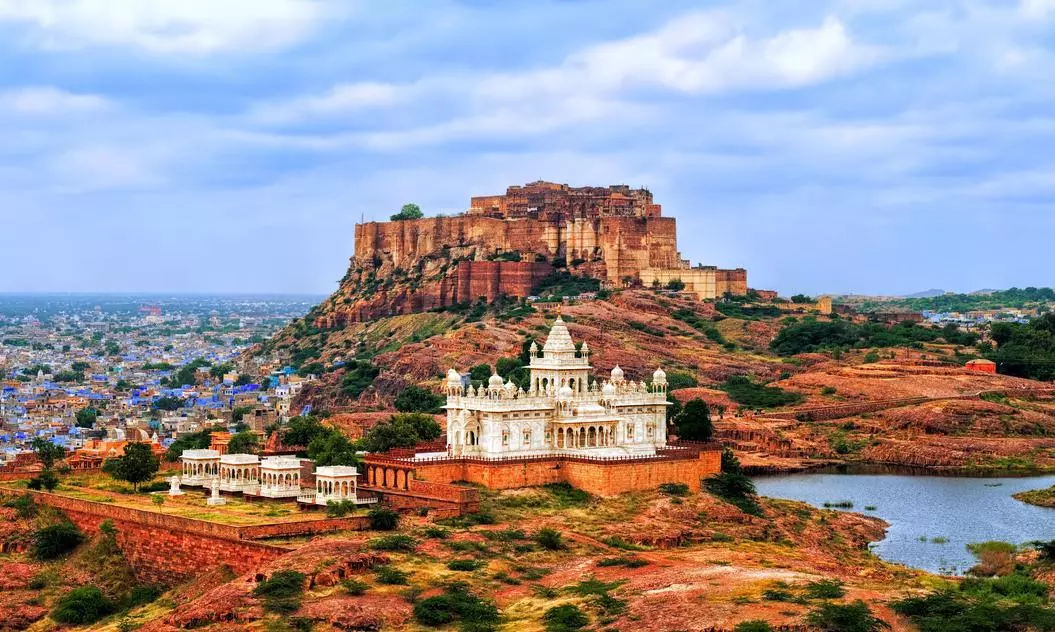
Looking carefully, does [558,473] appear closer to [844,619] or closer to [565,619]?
[565,619]

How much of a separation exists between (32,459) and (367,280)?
69.4 metres

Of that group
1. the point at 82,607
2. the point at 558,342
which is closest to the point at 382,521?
the point at 82,607

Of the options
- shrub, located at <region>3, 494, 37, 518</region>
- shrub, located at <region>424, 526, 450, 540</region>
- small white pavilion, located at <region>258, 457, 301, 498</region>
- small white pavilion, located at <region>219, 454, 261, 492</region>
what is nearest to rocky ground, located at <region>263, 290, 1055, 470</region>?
small white pavilion, located at <region>219, 454, 261, 492</region>

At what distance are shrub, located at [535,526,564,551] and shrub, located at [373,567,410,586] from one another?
5918 mm

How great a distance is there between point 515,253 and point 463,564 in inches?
3180

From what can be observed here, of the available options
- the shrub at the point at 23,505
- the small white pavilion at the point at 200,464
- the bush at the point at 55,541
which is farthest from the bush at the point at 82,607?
the small white pavilion at the point at 200,464

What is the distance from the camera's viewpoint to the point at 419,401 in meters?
96.4

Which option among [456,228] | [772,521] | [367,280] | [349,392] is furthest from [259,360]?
[772,521]

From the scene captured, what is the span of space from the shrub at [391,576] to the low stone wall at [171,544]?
11.2ft

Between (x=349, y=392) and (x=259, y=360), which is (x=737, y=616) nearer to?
(x=349, y=392)

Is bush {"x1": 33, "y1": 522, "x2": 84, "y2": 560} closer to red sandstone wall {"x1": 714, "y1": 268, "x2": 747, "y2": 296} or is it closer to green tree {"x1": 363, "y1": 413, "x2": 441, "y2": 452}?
green tree {"x1": 363, "y1": 413, "x2": 441, "y2": 452}

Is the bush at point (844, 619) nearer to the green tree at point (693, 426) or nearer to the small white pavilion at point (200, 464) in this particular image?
the green tree at point (693, 426)

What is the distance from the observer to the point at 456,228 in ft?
439

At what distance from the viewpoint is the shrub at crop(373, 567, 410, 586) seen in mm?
47344
